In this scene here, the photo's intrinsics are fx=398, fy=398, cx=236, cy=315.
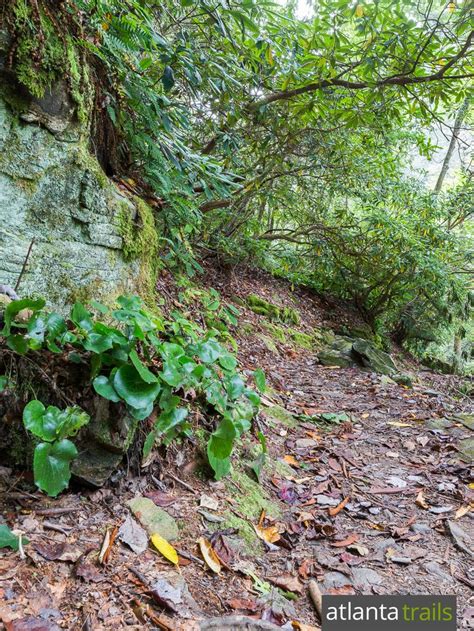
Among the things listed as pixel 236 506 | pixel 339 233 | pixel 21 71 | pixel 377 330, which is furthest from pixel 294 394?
pixel 377 330

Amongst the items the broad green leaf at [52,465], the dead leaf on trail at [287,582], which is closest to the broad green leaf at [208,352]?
the broad green leaf at [52,465]

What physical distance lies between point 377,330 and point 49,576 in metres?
8.32

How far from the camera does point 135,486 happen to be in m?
1.71

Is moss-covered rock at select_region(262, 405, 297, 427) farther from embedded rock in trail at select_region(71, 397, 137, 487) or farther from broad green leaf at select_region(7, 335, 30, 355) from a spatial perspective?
broad green leaf at select_region(7, 335, 30, 355)

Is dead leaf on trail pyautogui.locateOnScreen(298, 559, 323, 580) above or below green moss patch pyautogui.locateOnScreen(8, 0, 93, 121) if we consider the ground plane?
below

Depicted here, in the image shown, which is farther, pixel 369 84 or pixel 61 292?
pixel 369 84

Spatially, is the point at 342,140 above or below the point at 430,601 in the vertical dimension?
above

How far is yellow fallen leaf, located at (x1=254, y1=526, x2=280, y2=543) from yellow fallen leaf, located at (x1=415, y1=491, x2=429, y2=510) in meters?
0.91

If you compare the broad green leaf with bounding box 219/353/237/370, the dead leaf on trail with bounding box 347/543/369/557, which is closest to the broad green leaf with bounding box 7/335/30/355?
the broad green leaf with bounding box 219/353/237/370

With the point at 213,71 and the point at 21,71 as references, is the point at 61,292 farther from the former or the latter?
the point at 213,71

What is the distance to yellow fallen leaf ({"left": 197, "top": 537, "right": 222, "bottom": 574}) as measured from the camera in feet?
4.90

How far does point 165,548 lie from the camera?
1475 millimetres

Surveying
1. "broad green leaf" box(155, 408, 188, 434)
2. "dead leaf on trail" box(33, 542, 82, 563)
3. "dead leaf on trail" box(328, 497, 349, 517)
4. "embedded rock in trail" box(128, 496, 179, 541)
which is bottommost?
"dead leaf on trail" box(33, 542, 82, 563)

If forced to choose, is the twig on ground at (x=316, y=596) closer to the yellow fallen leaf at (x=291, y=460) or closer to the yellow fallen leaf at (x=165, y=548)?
the yellow fallen leaf at (x=165, y=548)
